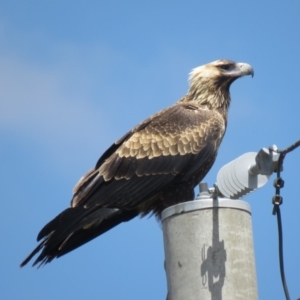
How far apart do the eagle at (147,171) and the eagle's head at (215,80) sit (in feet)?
0.42

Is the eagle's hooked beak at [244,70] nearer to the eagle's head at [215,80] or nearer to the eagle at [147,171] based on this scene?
the eagle's head at [215,80]

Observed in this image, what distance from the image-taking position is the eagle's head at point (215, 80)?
398 inches

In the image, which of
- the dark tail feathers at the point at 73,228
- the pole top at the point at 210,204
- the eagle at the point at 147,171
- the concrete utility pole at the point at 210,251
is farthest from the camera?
the eagle at the point at 147,171

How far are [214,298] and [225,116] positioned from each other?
497cm

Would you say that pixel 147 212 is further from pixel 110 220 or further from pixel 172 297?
pixel 172 297

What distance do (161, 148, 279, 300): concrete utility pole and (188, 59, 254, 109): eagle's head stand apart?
14.8 feet

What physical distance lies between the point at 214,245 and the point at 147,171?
4019mm

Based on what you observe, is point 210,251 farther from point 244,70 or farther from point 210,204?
point 244,70

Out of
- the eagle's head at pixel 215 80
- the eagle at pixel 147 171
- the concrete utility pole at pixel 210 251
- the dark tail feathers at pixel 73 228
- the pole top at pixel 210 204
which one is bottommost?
the concrete utility pole at pixel 210 251

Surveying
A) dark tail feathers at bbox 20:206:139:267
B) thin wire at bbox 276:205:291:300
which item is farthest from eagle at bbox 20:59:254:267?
thin wire at bbox 276:205:291:300

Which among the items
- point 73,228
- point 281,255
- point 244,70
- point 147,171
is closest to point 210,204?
point 281,255

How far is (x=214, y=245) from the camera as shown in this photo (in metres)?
5.25

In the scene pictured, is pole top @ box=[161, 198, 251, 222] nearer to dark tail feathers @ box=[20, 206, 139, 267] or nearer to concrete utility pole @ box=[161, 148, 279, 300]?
concrete utility pole @ box=[161, 148, 279, 300]

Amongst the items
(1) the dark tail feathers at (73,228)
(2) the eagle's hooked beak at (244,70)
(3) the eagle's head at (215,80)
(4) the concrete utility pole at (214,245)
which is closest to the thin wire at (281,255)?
(4) the concrete utility pole at (214,245)
